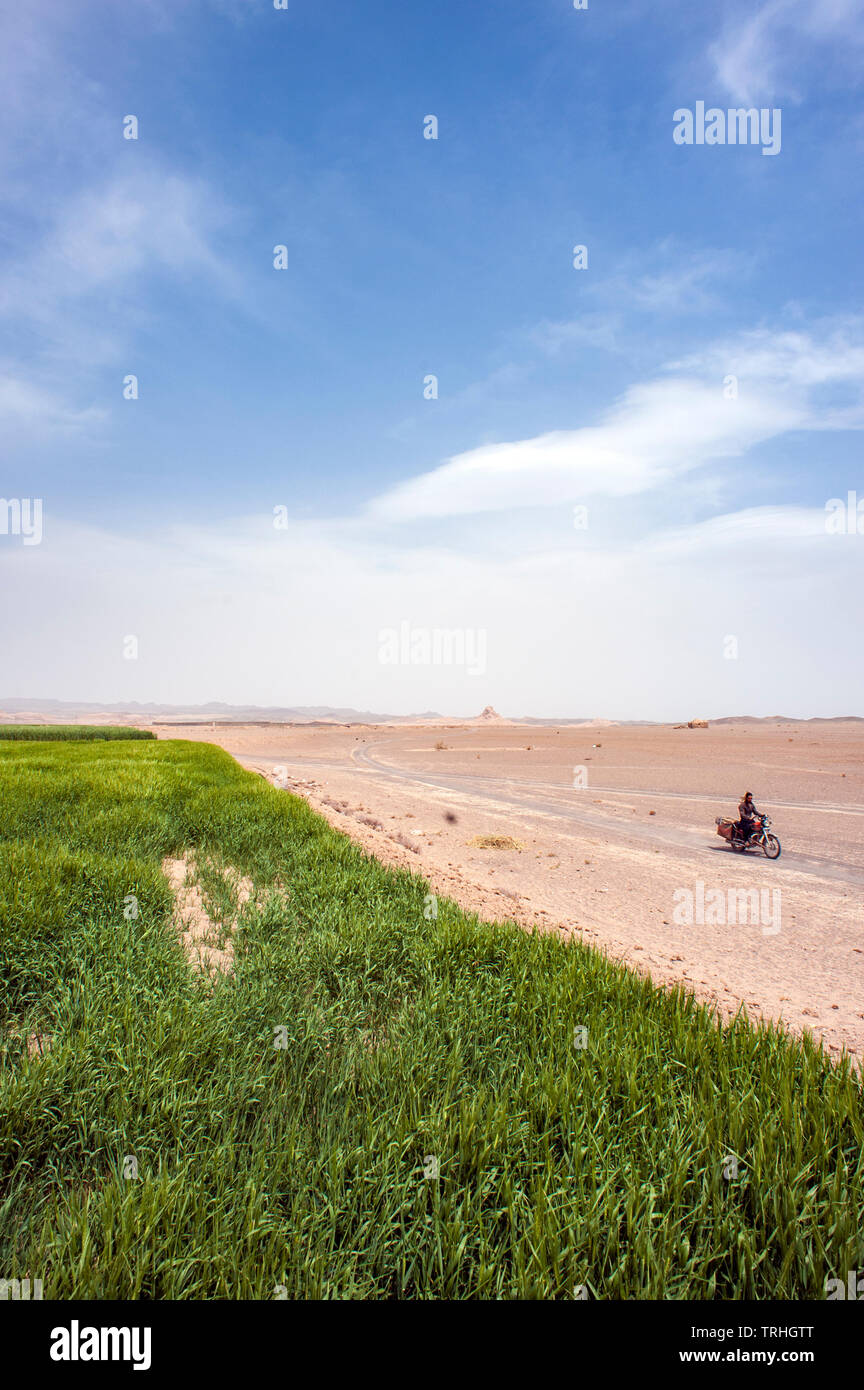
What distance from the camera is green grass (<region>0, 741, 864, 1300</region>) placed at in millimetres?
2277

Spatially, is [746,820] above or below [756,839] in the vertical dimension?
above

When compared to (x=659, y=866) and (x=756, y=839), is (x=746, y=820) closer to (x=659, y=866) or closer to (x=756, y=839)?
(x=756, y=839)

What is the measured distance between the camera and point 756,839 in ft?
42.9

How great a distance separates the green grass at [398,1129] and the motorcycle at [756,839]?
951cm

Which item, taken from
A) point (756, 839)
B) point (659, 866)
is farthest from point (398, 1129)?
point (756, 839)

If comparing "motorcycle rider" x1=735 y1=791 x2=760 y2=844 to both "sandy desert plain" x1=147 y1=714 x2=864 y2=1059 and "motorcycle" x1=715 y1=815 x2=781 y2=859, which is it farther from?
"sandy desert plain" x1=147 y1=714 x2=864 y2=1059

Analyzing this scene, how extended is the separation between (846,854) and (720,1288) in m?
13.8

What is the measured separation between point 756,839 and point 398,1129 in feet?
40.9

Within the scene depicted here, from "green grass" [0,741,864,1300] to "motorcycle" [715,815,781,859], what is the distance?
9511 mm

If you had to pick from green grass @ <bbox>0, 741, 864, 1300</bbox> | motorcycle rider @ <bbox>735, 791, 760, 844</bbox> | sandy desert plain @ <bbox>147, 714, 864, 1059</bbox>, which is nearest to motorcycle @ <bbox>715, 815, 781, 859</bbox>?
motorcycle rider @ <bbox>735, 791, 760, 844</bbox>

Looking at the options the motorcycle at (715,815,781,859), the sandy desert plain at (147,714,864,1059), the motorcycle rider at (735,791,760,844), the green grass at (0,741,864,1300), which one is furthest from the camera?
the motorcycle rider at (735,791,760,844)

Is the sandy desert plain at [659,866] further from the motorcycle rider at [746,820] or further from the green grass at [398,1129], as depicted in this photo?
the green grass at [398,1129]

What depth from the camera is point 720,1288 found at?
7.57ft
